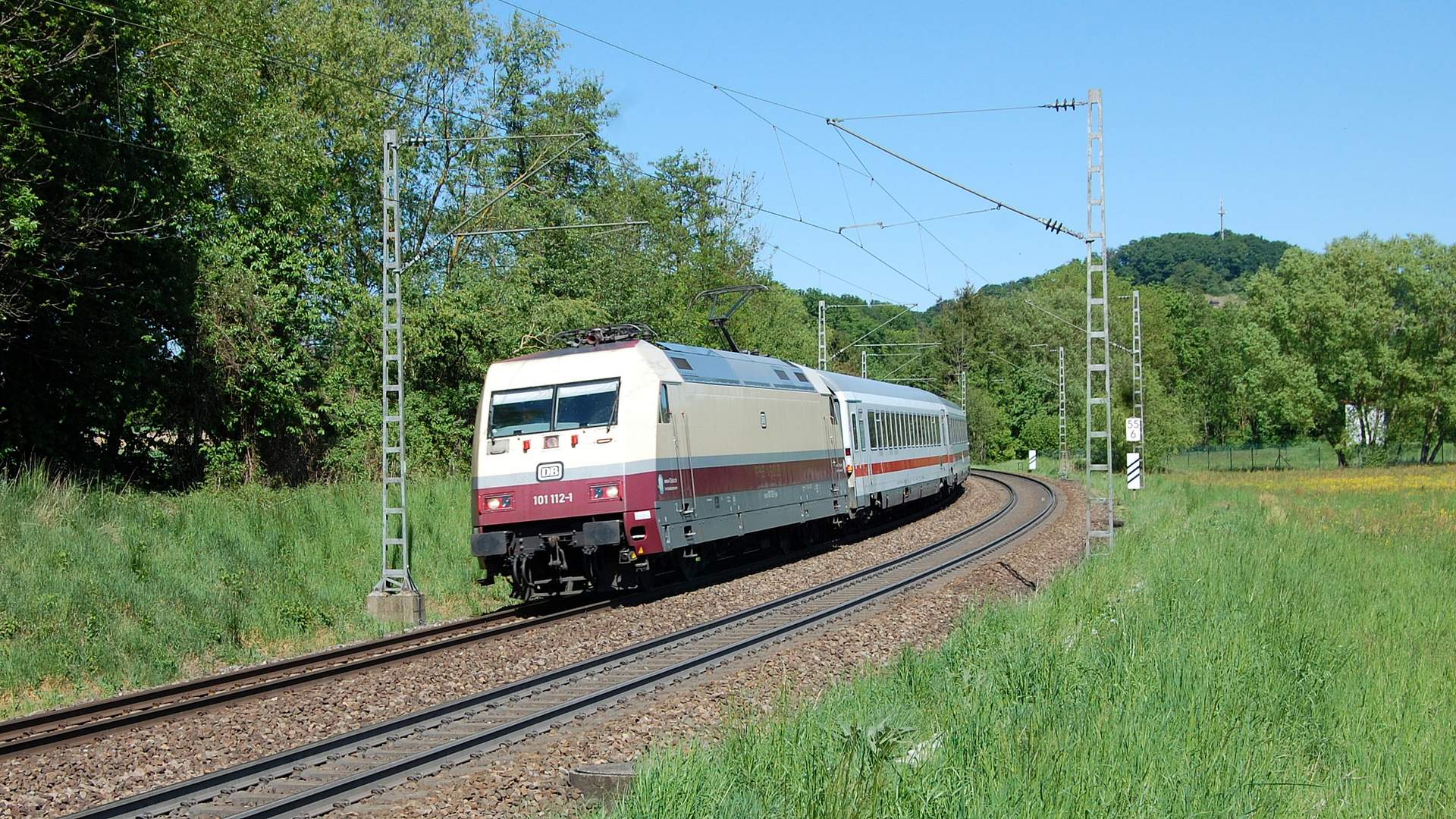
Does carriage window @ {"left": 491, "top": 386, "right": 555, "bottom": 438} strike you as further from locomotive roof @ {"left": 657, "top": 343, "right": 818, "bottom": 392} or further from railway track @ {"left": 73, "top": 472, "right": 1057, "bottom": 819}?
railway track @ {"left": 73, "top": 472, "right": 1057, "bottom": 819}

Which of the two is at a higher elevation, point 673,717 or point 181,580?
point 181,580

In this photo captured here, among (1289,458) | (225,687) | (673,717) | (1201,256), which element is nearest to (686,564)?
(225,687)

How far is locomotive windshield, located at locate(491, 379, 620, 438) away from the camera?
51.4 ft

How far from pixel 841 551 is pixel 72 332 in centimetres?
1482

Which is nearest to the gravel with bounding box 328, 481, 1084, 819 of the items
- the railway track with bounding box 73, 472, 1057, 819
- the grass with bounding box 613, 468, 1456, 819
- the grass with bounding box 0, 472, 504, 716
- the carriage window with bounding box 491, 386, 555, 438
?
the railway track with bounding box 73, 472, 1057, 819

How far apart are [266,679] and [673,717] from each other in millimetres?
4554

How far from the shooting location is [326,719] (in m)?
9.48

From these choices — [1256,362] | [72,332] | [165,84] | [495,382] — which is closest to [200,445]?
[72,332]

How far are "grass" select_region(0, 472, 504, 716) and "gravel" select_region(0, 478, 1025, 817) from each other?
2.52 m

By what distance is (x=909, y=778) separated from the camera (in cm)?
579

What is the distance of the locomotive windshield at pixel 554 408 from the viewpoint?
1566 centimetres

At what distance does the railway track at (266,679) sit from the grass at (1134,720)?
5075 millimetres

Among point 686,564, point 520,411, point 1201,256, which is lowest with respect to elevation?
point 686,564

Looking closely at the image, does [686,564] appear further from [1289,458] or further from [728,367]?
[1289,458]
